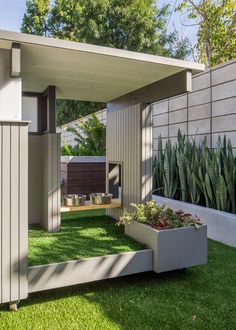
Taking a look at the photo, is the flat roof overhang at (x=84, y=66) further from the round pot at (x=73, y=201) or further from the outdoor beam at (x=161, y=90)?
the round pot at (x=73, y=201)

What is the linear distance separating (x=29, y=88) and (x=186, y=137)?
11.2ft

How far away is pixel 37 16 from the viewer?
15.7 m

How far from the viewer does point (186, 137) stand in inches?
247

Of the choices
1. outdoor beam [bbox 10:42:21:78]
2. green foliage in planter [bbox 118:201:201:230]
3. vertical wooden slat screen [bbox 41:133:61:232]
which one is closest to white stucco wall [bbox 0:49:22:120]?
outdoor beam [bbox 10:42:21:78]

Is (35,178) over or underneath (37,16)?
underneath

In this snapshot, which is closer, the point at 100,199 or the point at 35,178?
the point at 35,178

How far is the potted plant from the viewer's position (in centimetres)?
303

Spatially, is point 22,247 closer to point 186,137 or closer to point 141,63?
point 141,63

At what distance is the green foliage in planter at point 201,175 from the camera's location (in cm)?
452

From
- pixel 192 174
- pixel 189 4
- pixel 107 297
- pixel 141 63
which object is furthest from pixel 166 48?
pixel 107 297

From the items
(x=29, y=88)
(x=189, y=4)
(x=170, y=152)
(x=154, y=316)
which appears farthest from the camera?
(x=189, y=4)

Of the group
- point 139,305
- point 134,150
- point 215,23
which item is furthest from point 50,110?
point 215,23

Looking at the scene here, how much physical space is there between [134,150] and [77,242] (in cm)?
161

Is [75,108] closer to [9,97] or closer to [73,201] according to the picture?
[73,201]
